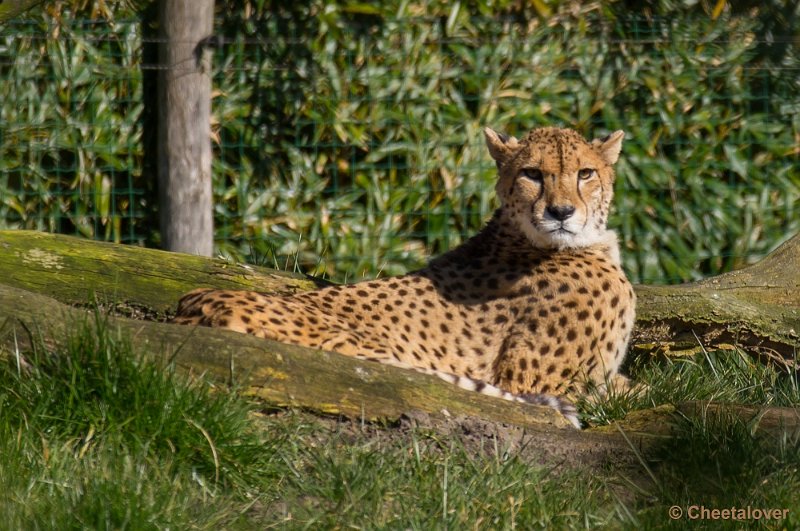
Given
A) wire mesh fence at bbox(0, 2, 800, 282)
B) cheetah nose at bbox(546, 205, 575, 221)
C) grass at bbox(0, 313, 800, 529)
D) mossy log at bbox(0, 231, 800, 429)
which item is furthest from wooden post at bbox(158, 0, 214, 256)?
grass at bbox(0, 313, 800, 529)

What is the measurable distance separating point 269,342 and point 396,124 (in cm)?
392

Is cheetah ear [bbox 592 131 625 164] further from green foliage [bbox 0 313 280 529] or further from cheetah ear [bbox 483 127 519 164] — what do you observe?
green foliage [bbox 0 313 280 529]

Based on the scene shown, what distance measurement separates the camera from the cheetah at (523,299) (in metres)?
4.36

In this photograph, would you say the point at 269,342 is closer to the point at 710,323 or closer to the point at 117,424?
the point at 117,424

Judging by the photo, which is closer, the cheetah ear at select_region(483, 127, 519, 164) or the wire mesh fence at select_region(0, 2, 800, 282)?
the cheetah ear at select_region(483, 127, 519, 164)

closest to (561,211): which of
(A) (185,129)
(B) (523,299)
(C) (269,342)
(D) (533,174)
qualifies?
(D) (533,174)

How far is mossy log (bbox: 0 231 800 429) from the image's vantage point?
11.1ft

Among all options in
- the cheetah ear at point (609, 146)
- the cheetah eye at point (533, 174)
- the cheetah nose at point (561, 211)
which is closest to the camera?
the cheetah nose at point (561, 211)

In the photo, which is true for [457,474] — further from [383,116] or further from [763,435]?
[383,116]

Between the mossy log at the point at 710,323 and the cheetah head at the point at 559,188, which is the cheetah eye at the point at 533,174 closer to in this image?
the cheetah head at the point at 559,188

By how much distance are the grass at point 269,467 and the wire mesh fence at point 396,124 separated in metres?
3.77

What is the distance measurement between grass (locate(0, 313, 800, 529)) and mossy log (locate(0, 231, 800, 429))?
0.10 metres

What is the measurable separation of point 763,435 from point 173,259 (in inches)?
100

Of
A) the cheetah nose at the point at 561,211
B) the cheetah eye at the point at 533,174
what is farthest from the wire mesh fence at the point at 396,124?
the cheetah nose at the point at 561,211
